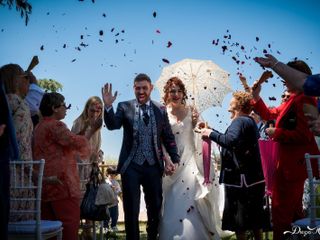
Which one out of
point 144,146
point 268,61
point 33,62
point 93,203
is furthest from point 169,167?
point 268,61

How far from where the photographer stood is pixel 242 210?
5535 millimetres

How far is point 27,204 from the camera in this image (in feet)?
14.7

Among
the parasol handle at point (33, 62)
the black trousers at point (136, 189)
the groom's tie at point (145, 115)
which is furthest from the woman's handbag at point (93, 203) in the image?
the parasol handle at point (33, 62)

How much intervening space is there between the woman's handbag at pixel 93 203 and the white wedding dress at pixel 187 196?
754mm

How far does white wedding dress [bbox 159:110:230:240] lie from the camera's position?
6043 millimetres

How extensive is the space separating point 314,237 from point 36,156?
2626mm

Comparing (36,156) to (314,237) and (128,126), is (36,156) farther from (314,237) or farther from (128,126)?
(314,237)

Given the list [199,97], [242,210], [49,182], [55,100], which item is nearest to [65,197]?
[49,182]

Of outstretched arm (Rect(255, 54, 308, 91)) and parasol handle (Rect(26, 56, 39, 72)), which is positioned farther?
parasol handle (Rect(26, 56, 39, 72))

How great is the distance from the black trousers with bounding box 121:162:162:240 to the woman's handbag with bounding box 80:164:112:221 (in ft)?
1.40

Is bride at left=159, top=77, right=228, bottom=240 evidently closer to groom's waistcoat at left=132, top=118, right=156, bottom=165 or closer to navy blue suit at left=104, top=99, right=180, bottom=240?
navy blue suit at left=104, top=99, right=180, bottom=240

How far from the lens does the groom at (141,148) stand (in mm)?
5371

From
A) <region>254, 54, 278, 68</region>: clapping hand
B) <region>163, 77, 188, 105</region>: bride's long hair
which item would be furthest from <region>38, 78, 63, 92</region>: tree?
<region>254, 54, 278, 68</region>: clapping hand

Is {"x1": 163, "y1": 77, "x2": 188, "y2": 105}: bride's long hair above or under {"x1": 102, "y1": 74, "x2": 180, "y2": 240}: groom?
above
